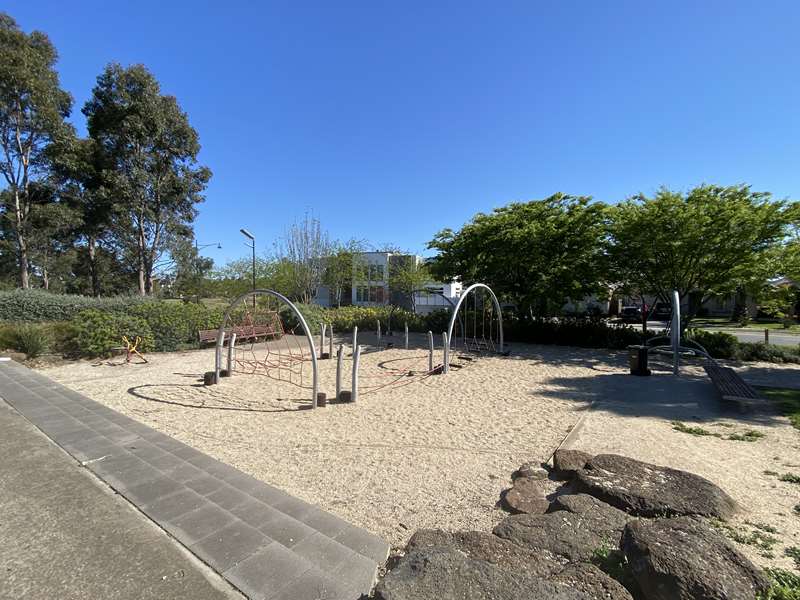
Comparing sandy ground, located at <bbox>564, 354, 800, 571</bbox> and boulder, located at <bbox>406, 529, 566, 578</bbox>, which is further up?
boulder, located at <bbox>406, 529, 566, 578</bbox>

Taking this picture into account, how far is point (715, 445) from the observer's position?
4871 millimetres

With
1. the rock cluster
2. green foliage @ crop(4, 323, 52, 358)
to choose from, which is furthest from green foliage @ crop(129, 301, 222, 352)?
the rock cluster

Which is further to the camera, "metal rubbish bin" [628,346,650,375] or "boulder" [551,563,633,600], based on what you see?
"metal rubbish bin" [628,346,650,375]

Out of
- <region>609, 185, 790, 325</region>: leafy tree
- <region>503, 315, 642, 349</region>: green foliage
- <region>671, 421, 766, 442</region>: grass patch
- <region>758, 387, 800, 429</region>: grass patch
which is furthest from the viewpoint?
<region>503, 315, 642, 349</region>: green foliage

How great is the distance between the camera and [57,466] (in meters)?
4.13

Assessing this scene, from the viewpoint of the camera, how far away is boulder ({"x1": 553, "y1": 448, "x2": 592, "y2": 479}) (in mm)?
3946

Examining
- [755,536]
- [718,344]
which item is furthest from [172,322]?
[718,344]

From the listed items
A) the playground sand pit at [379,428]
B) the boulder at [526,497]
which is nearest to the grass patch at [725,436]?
the playground sand pit at [379,428]

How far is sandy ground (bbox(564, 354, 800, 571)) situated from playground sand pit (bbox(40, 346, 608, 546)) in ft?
1.80

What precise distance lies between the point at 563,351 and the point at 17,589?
Answer: 1385 centimetres

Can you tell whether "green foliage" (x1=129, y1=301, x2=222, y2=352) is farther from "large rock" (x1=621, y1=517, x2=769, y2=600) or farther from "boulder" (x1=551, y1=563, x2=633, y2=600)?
"large rock" (x1=621, y1=517, x2=769, y2=600)

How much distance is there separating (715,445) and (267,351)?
34.3 ft

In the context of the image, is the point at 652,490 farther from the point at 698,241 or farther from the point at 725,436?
the point at 698,241

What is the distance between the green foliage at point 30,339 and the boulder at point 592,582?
1413cm
